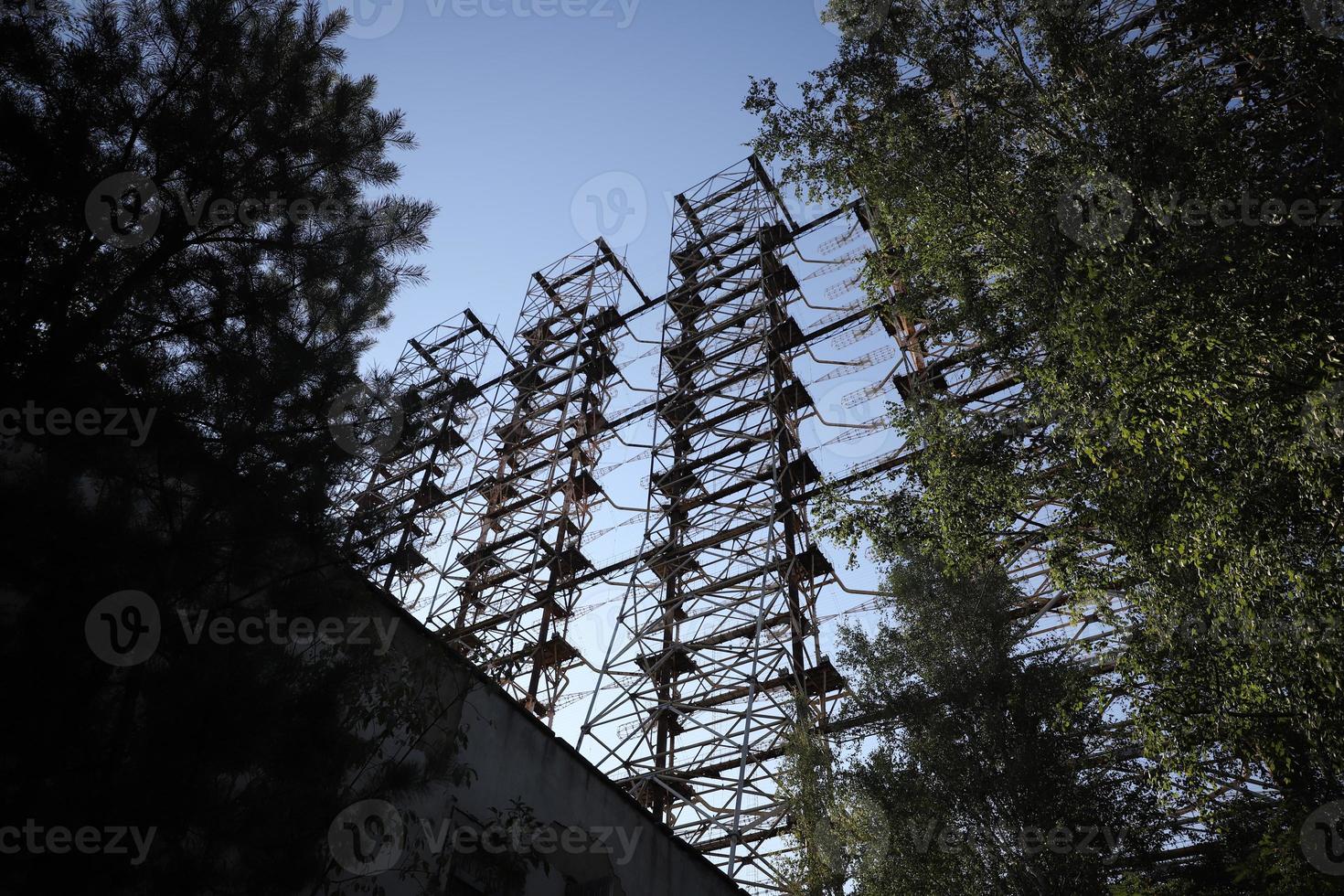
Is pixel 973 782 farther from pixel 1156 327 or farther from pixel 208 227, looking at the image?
pixel 208 227

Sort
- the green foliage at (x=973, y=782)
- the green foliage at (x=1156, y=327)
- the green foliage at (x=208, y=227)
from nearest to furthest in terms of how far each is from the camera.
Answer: the green foliage at (x=208, y=227)
the green foliage at (x=1156, y=327)
the green foliage at (x=973, y=782)

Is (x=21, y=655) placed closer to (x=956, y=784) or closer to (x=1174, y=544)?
(x=1174, y=544)

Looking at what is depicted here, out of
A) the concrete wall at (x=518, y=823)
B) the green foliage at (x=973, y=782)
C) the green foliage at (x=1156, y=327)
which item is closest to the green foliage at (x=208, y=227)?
the concrete wall at (x=518, y=823)

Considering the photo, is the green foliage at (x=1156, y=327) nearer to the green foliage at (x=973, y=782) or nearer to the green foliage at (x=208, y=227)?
the green foliage at (x=973, y=782)

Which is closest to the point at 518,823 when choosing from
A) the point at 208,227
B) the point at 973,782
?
the point at 208,227

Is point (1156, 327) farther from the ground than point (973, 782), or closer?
farther from the ground

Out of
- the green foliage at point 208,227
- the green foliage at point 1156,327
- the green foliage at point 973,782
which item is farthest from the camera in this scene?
the green foliage at point 973,782

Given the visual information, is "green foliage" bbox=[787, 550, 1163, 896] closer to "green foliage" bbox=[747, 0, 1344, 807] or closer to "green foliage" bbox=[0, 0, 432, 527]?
"green foliage" bbox=[747, 0, 1344, 807]

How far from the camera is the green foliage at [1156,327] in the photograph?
5758mm

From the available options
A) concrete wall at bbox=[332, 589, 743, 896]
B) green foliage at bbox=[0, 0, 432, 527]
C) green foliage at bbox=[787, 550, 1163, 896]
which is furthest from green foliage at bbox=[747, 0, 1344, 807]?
green foliage at bbox=[0, 0, 432, 527]

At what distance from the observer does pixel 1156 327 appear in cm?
630

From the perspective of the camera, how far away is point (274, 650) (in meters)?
3.58

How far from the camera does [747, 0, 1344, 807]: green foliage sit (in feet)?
18.9

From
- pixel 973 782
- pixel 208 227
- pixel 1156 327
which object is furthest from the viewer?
pixel 973 782
